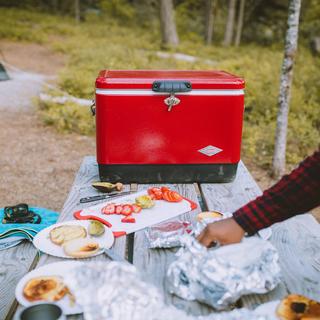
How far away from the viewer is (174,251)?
5.76ft

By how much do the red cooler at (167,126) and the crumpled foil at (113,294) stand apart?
122cm

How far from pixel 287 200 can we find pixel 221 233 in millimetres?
A: 249

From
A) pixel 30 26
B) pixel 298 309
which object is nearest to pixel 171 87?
pixel 298 309

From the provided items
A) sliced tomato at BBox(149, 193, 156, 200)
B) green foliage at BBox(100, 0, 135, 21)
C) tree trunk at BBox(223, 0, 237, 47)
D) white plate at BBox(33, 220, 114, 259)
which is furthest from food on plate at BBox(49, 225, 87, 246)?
green foliage at BBox(100, 0, 135, 21)

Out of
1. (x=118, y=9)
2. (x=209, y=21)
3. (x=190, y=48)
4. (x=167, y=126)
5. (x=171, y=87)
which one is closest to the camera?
(x=171, y=87)

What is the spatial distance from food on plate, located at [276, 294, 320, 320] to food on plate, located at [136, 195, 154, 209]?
89 centimetres

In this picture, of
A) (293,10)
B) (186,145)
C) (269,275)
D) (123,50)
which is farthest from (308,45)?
(269,275)

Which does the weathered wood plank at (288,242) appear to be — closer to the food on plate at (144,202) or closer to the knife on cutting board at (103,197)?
the food on plate at (144,202)

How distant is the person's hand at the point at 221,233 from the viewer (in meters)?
1.52

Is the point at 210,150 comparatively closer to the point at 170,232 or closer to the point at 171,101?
the point at 171,101

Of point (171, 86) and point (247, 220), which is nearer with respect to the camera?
point (247, 220)

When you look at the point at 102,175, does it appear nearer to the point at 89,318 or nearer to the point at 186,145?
the point at 186,145

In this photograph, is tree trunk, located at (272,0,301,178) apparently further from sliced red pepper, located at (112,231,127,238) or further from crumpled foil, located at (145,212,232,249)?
sliced red pepper, located at (112,231,127,238)

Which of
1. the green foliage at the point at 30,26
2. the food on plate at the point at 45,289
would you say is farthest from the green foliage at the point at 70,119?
the green foliage at the point at 30,26
